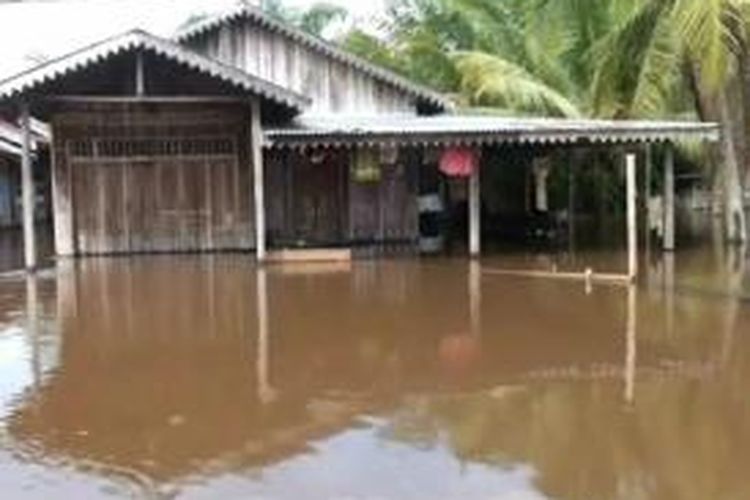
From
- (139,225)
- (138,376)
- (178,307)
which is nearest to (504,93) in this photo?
(139,225)

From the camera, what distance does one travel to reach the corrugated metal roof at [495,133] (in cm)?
2408

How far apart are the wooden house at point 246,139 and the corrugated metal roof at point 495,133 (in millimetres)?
35

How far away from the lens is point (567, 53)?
30719 mm

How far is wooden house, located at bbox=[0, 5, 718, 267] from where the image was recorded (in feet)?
79.8

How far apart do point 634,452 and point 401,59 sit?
2446cm

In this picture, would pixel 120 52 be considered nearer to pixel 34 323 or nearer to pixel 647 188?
pixel 34 323

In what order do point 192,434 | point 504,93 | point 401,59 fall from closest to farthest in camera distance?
point 192,434, point 504,93, point 401,59

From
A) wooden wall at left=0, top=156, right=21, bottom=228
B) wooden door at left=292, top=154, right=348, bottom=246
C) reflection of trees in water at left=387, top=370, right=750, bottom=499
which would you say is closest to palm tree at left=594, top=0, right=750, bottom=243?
wooden door at left=292, top=154, right=348, bottom=246

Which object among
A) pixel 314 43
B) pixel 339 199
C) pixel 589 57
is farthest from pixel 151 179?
pixel 589 57

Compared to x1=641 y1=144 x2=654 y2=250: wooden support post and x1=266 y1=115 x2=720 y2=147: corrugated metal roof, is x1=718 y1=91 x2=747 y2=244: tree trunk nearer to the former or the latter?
x1=266 y1=115 x2=720 y2=147: corrugated metal roof

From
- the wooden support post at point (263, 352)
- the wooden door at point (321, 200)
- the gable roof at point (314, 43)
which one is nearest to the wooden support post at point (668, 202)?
the gable roof at point (314, 43)

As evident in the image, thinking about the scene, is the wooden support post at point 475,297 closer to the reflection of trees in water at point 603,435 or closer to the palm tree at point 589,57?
the reflection of trees in water at point 603,435

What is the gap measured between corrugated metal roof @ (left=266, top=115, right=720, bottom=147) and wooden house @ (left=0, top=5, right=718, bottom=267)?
4 cm

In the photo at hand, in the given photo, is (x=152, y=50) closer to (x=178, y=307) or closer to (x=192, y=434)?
(x=178, y=307)
